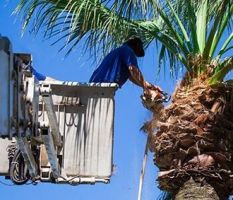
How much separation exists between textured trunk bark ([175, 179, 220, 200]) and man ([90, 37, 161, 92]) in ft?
4.55

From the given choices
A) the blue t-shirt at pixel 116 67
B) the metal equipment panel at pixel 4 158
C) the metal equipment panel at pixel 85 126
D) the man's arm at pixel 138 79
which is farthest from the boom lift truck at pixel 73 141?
the man's arm at pixel 138 79

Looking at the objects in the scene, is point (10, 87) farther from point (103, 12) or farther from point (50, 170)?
point (103, 12)

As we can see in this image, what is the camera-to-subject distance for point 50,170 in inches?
337

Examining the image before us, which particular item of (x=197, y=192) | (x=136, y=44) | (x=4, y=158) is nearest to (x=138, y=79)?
(x=136, y=44)

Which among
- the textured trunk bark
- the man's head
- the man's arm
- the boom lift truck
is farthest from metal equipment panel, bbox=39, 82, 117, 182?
the man's head

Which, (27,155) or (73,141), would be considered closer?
(27,155)

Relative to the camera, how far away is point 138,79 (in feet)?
31.3

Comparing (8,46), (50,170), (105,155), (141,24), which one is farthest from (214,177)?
(8,46)

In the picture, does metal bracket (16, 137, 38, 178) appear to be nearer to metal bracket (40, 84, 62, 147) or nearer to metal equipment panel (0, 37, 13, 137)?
metal bracket (40, 84, 62, 147)

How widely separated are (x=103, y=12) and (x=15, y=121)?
382 centimetres

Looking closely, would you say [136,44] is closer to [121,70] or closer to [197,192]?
[121,70]

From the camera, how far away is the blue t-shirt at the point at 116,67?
30.6 ft

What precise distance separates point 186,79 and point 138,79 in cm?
59

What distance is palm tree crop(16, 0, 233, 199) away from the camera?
870cm
